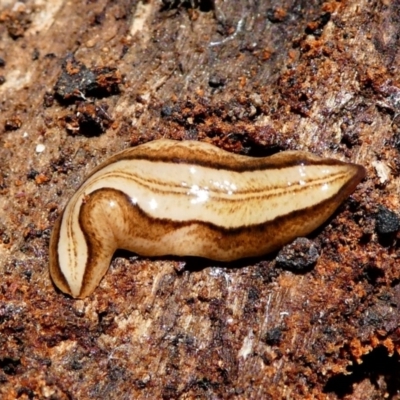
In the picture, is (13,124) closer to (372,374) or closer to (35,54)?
(35,54)

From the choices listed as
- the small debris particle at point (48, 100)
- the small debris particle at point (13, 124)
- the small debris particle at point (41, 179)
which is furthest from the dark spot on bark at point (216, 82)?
the small debris particle at point (13, 124)

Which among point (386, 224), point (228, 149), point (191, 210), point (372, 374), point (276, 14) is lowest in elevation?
point (372, 374)

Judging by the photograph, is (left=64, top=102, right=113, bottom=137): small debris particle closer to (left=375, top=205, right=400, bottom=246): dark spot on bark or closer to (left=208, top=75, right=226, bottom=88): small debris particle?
(left=208, top=75, right=226, bottom=88): small debris particle

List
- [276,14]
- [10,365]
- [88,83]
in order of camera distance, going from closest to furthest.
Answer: [10,365]
[88,83]
[276,14]

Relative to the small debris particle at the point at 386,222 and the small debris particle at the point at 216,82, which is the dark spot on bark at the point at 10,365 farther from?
the small debris particle at the point at 386,222

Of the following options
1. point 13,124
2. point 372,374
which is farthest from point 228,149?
point 372,374

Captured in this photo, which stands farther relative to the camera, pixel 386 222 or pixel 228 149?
pixel 228 149
